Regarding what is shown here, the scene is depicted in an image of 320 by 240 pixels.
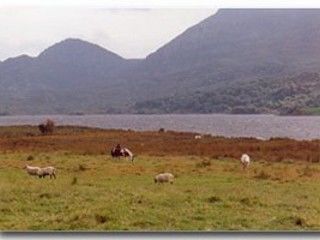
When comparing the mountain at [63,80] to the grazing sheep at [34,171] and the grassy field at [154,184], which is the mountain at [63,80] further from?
the grazing sheep at [34,171]

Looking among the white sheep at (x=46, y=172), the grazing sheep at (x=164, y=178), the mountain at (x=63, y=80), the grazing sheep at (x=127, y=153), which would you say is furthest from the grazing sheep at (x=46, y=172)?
the grazing sheep at (x=164, y=178)

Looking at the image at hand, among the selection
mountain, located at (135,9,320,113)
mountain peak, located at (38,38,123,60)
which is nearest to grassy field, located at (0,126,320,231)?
mountain, located at (135,9,320,113)

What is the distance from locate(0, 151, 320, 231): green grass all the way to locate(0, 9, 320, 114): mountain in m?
0.55

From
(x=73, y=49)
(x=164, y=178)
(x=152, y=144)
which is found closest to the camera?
(x=73, y=49)

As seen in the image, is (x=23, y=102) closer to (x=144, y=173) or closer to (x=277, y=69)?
(x=144, y=173)

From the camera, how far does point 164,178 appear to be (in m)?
16.9

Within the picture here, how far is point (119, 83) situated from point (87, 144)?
A: 2.33 feet

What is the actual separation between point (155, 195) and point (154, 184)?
0.11 meters

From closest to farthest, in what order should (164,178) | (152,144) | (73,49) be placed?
(73,49) → (164,178) → (152,144)

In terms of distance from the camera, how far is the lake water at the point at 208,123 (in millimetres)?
16750

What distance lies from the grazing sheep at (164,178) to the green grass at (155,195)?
0.16 feet

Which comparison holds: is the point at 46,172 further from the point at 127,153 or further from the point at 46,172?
the point at 127,153

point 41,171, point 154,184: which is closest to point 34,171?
point 41,171

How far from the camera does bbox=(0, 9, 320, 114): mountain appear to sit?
16.7 m
